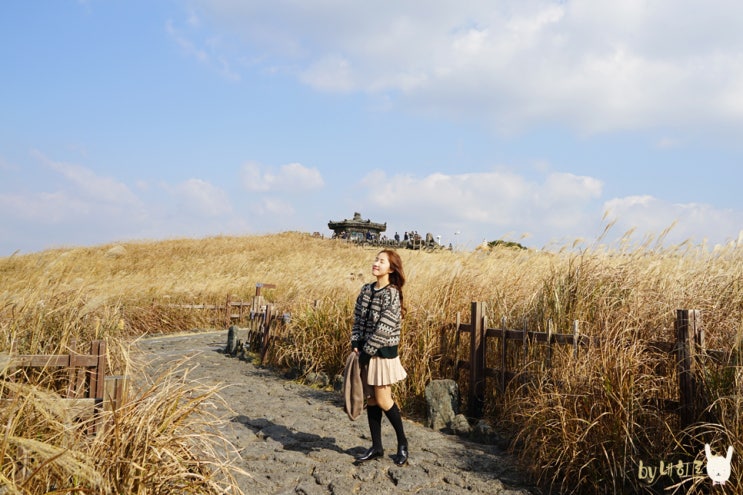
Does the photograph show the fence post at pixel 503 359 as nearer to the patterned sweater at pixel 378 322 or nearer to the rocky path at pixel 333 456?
the rocky path at pixel 333 456

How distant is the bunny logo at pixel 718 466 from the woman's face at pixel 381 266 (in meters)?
2.96

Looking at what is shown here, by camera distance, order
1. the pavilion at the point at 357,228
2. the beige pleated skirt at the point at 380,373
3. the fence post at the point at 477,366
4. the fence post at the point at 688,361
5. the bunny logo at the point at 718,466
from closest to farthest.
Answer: the bunny logo at the point at 718,466
the fence post at the point at 688,361
the beige pleated skirt at the point at 380,373
the fence post at the point at 477,366
the pavilion at the point at 357,228

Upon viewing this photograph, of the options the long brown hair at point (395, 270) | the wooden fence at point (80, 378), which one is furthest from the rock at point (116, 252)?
the long brown hair at point (395, 270)

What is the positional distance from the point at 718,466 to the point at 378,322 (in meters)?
2.86

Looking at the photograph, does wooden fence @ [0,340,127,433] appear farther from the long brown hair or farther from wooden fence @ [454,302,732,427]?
wooden fence @ [454,302,732,427]

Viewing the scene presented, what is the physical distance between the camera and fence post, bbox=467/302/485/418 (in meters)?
6.67

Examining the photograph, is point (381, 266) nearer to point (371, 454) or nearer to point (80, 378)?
point (371, 454)

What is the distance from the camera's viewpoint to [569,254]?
7195mm

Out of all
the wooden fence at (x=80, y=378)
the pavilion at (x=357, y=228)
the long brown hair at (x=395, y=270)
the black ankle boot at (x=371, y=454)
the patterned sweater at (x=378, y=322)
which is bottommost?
the black ankle boot at (x=371, y=454)

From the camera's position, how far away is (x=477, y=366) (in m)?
6.69

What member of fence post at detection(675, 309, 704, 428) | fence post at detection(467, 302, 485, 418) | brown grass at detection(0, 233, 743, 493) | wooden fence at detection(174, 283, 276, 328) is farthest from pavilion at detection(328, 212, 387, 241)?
fence post at detection(675, 309, 704, 428)

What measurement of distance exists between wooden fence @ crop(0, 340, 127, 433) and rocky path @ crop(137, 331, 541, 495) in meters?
0.62

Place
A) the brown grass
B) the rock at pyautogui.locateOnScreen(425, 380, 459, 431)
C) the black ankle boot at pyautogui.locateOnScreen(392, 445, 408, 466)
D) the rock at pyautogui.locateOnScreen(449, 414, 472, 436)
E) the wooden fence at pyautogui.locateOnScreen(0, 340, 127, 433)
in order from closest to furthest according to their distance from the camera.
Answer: the brown grass → the wooden fence at pyautogui.locateOnScreen(0, 340, 127, 433) → the black ankle boot at pyautogui.locateOnScreen(392, 445, 408, 466) → the rock at pyautogui.locateOnScreen(449, 414, 472, 436) → the rock at pyautogui.locateOnScreen(425, 380, 459, 431)

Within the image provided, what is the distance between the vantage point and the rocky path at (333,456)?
4715 millimetres
